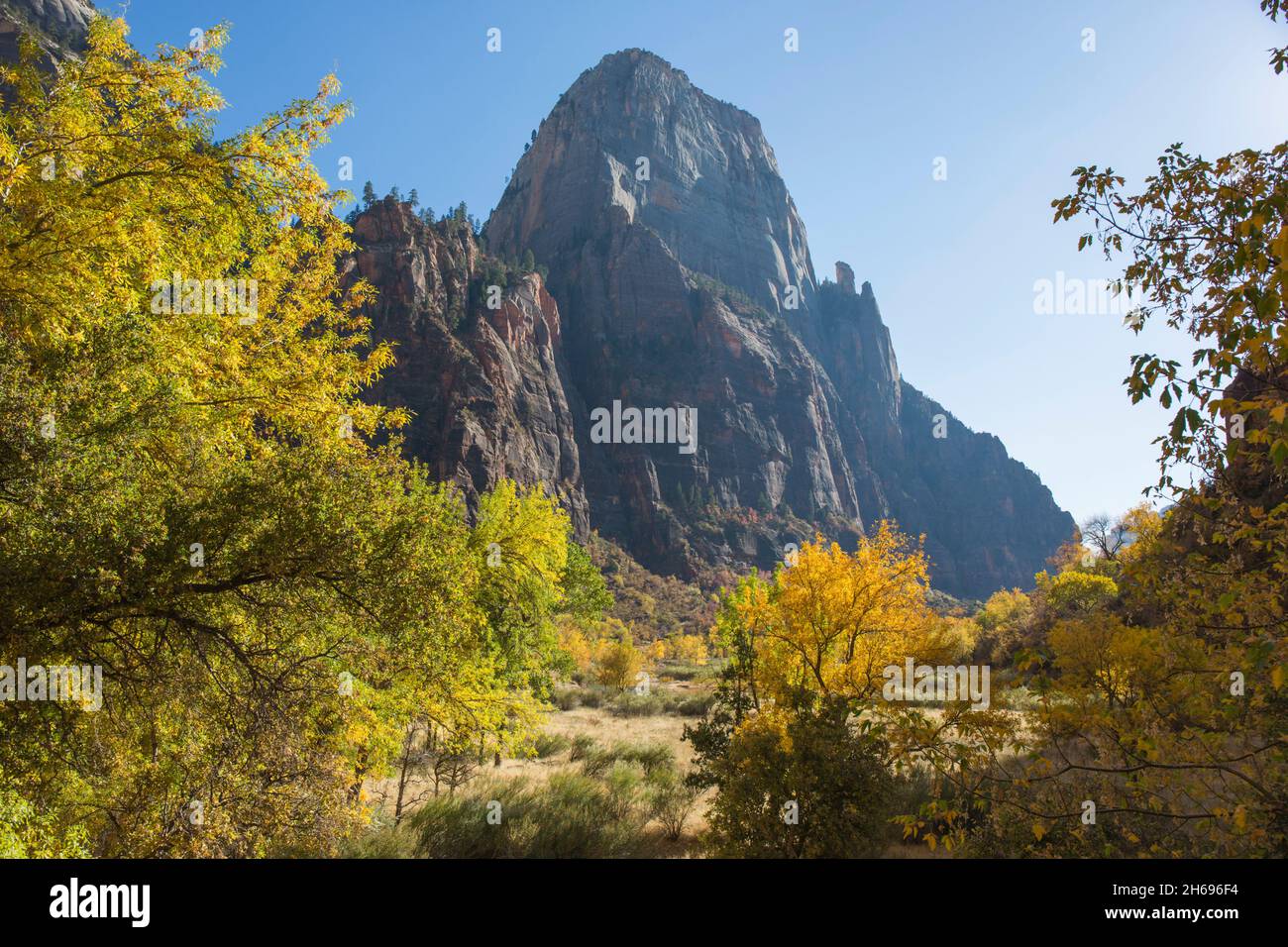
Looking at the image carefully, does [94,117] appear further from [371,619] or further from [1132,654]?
[1132,654]

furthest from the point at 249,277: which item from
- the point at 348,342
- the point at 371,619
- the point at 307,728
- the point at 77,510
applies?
the point at 307,728

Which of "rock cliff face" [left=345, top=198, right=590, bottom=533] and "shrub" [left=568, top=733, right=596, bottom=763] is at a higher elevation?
"rock cliff face" [left=345, top=198, right=590, bottom=533]

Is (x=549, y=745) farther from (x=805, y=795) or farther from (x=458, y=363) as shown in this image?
(x=458, y=363)

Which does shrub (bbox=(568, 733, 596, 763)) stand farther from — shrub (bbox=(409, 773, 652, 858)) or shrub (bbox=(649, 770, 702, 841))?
shrub (bbox=(409, 773, 652, 858))

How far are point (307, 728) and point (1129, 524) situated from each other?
4188 cm

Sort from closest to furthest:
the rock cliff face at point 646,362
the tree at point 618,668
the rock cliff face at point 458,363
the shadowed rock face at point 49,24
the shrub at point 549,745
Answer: the shrub at point 549,745
the tree at point 618,668
the shadowed rock face at point 49,24
the rock cliff face at point 458,363
the rock cliff face at point 646,362

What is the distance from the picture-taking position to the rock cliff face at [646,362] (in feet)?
320

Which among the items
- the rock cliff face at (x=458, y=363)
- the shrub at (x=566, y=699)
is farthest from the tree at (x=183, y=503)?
the rock cliff face at (x=458, y=363)

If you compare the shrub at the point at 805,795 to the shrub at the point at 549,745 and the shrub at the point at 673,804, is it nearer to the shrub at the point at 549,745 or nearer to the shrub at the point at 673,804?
the shrub at the point at 673,804

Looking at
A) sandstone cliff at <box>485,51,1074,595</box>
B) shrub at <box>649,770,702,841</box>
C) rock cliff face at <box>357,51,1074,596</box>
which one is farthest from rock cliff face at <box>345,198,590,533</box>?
shrub at <box>649,770,702,841</box>

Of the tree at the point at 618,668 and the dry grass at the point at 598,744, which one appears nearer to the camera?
the dry grass at the point at 598,744

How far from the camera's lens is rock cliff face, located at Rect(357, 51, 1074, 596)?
320 feet

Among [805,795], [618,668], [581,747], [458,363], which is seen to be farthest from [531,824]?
[458,363]

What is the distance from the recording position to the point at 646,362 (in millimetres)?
147250
